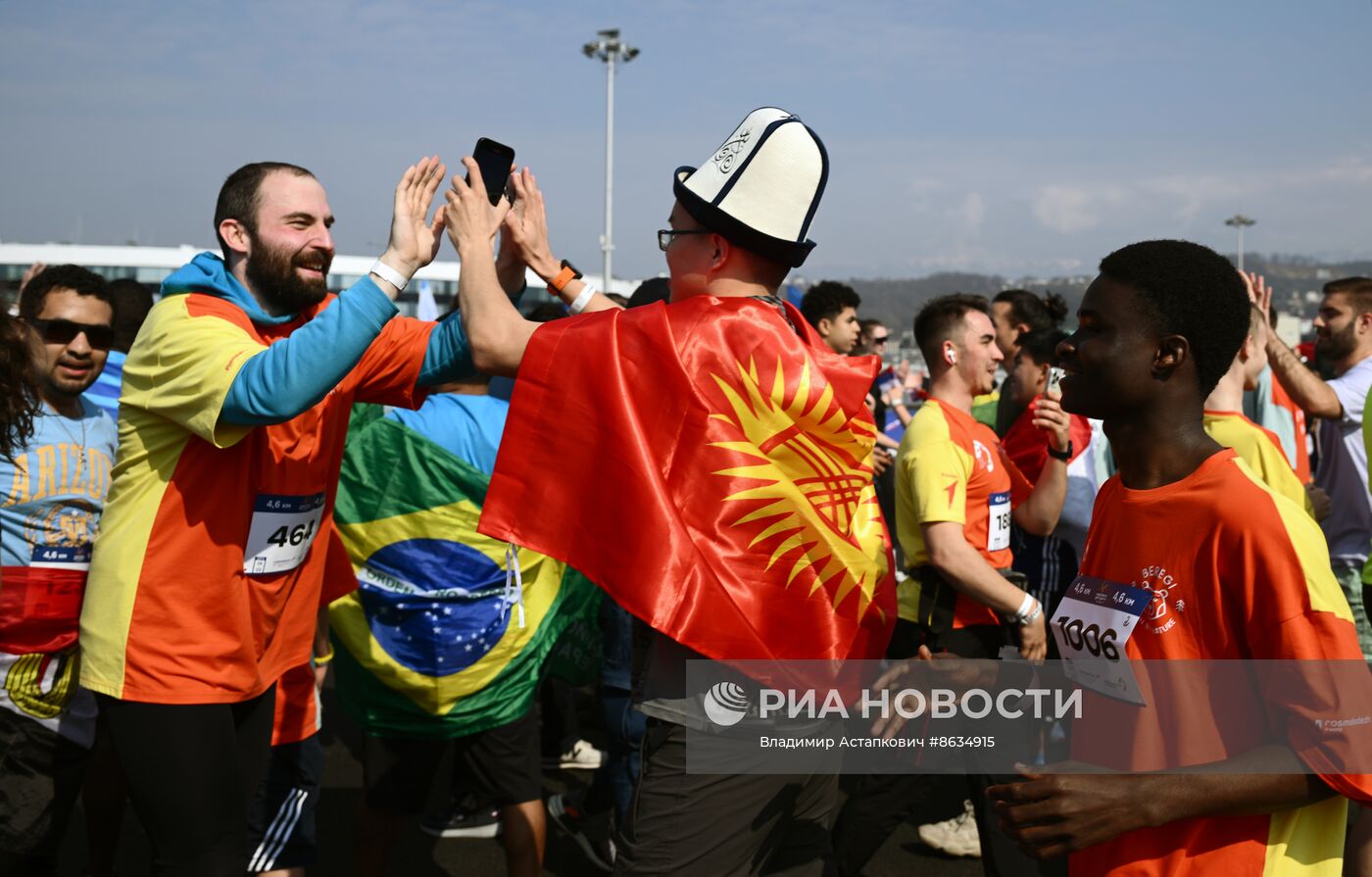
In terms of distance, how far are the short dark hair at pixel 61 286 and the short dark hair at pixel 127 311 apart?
1.51m

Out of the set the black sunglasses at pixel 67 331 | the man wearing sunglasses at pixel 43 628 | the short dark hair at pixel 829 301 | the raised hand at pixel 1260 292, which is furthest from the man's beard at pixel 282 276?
the short dark hair at pixel 829 301

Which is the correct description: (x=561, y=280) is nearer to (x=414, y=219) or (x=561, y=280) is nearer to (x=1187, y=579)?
(x=414, y=219)

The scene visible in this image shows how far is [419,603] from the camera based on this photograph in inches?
161

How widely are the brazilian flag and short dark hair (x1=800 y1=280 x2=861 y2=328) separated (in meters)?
4.39

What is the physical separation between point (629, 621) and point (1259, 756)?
411 cm

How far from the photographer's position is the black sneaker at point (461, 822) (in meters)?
5.21

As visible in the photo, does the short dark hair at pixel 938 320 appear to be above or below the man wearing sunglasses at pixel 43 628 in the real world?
above

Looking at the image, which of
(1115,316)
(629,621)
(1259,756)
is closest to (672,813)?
(1259,756)

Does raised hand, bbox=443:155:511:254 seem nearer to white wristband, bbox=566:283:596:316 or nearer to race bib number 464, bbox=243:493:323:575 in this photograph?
white wristband, bbox=566:283:596:316

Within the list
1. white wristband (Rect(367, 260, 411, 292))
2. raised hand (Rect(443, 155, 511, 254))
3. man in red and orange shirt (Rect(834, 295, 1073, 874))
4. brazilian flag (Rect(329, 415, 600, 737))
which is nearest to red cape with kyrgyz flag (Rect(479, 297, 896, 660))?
raised hand (Rect(443, 155, 511, 254))

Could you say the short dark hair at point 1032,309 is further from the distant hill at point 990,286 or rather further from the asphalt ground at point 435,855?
the asphalt ground at point 435,855

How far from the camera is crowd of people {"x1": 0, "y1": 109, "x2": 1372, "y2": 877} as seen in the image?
194cm

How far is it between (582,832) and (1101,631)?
11.7ft

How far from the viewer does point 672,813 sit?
2562 mm
